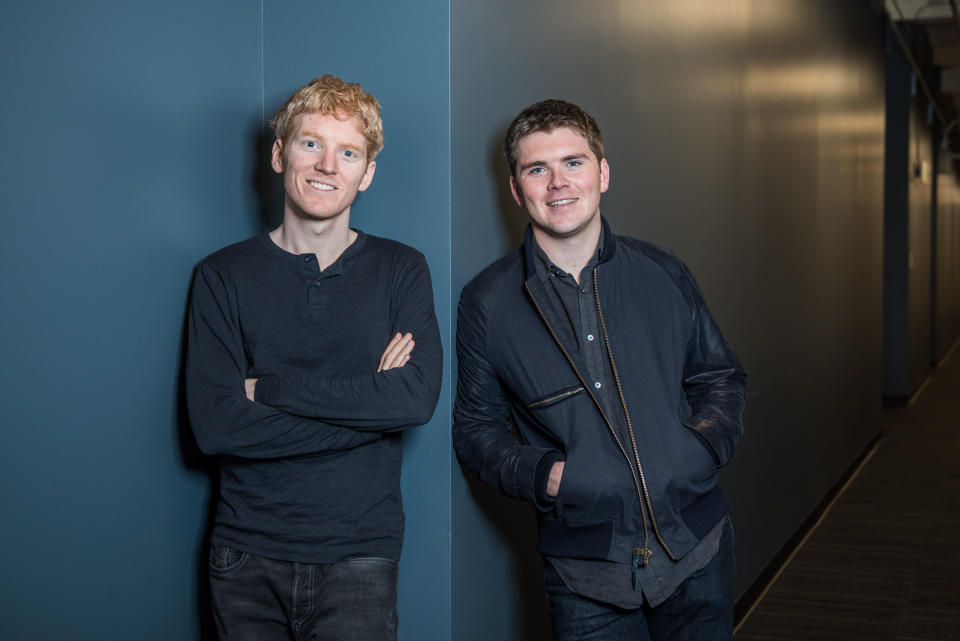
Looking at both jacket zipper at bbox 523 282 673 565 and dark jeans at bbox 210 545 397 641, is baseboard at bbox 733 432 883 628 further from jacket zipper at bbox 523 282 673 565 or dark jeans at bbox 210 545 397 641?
dark jeans at bbox 210 545 397 641

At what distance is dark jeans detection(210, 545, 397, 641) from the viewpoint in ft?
6.14

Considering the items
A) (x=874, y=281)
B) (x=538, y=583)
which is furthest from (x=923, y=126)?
(x=538, y=583)

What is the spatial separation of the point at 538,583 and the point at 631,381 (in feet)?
2.65

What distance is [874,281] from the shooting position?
7215 mm

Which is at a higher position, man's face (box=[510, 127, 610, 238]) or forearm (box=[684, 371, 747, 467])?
man's face (box=[510, 127, 610, 238])

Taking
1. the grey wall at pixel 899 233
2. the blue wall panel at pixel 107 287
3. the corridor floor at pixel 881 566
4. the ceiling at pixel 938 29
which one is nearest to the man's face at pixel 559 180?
the blue wall panel at pixel 107 287

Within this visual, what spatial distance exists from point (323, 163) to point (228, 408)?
0.52m

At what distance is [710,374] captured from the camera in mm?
2254

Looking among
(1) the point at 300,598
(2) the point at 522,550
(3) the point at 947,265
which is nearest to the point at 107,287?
(1) the point at 300,598

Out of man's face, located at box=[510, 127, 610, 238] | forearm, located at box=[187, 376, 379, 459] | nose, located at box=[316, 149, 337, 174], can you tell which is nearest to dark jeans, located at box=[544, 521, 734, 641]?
forearm, located at box=[187, 376, 379, 459]

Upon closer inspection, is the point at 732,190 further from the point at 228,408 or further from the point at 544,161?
the point at 228,408

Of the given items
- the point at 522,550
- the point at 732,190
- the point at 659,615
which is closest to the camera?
the point at 659,615

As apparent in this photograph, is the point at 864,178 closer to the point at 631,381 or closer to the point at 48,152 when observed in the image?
the point at 631,381

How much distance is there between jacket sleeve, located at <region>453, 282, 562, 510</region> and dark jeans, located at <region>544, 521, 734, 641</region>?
241 mm
